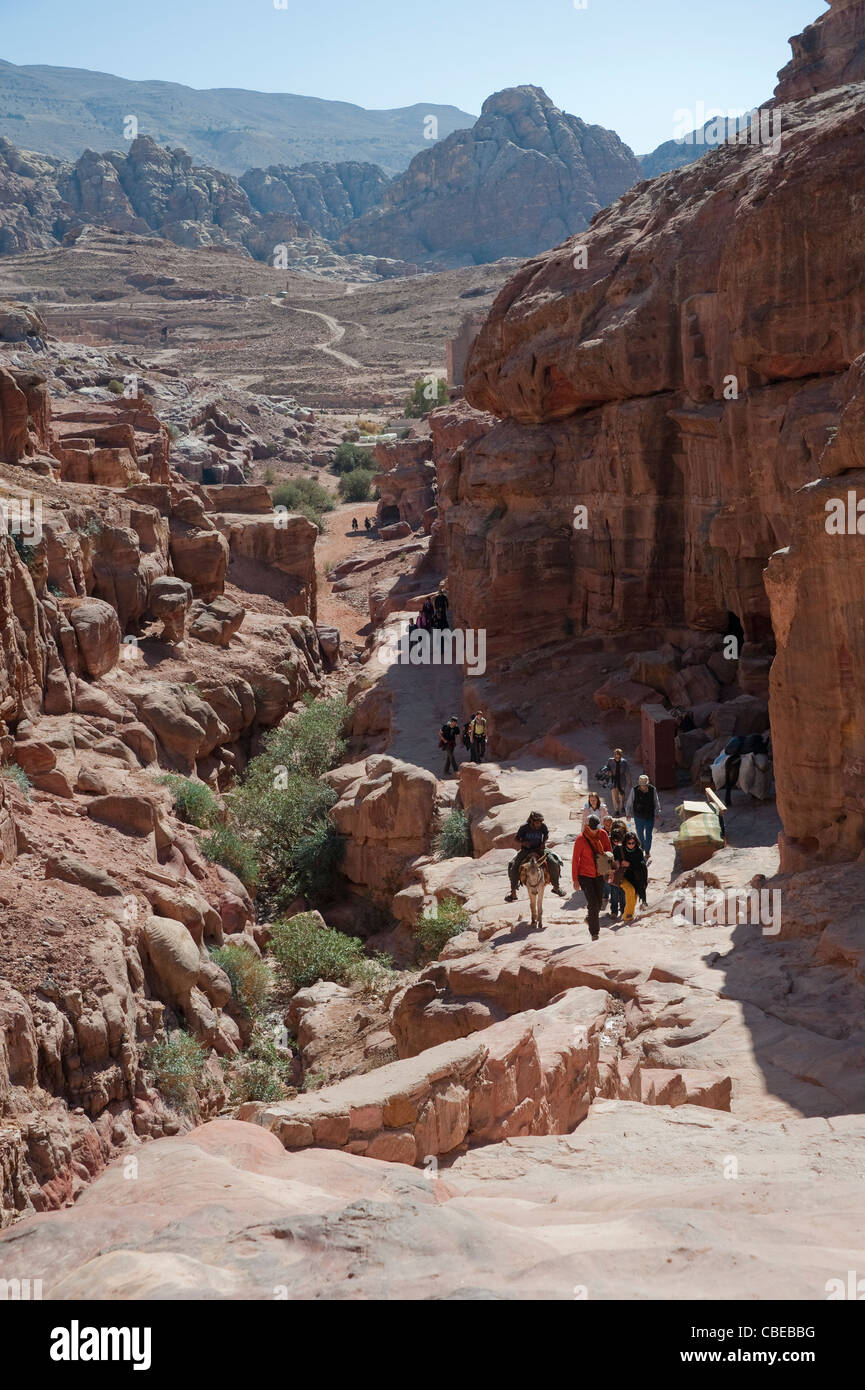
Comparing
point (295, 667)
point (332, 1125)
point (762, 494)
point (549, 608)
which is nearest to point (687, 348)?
point (762, 494)

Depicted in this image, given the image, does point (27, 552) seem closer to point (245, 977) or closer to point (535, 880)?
point (245, 977)

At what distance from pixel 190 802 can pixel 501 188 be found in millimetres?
143658

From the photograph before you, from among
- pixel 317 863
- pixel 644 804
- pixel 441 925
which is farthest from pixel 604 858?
pixel 317 863

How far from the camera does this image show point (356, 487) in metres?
51.5

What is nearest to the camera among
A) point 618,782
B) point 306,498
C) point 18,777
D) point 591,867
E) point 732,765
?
point 591,867

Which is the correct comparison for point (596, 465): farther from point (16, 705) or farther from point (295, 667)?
point (16, 705)

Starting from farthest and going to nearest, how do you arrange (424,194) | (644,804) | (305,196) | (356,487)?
(305,196), (424,194), (356,487), (644,804)

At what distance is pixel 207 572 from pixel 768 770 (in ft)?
41.8

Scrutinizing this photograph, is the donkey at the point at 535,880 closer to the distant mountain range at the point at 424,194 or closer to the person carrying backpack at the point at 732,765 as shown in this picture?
the person carrying backpack at the point at 732,765

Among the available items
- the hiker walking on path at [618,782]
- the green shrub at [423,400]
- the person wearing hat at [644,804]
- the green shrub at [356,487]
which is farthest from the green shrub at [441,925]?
the green shrub at [423,400]

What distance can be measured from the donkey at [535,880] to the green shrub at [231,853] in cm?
562

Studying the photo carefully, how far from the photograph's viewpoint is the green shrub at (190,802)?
16188 millimetres

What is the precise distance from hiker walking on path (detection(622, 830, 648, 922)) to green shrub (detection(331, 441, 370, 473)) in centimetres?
4524

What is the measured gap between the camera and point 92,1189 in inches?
203
